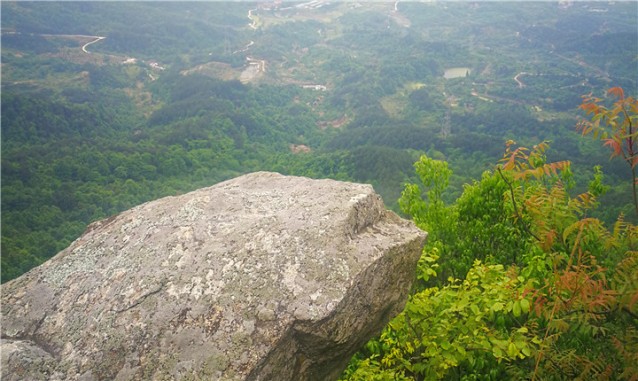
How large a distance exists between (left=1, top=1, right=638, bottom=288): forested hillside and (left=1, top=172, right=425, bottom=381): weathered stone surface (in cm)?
4405

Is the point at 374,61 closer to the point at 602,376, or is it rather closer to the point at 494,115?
the point at 494,115

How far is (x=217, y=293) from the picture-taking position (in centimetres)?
532

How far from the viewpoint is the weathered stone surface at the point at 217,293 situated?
504cm

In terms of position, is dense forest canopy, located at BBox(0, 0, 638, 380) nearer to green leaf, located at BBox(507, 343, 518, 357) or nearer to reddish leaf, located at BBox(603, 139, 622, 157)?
reddish leaf, located at BBox(603, 139, 622, 157)

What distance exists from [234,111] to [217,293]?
123 metres

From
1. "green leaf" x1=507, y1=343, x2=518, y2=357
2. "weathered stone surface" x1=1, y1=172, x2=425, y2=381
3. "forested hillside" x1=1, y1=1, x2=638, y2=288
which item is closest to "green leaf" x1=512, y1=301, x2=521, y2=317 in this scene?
"green leaf" x1=507, y1=343, x2=518, y2=357

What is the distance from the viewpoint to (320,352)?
5.63 m

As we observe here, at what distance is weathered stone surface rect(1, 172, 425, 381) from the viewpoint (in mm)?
5043

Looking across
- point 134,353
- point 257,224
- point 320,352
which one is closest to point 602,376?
point 320,352

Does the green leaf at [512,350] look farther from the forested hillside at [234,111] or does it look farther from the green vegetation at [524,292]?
the forested hillside at [234,111]

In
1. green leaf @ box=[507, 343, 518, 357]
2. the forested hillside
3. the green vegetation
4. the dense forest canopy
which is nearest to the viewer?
the green vegetation

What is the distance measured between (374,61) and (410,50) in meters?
19.6

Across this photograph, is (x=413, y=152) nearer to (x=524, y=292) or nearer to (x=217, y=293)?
(x=217, y=293)

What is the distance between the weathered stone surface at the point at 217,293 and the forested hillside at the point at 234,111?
145 ft
